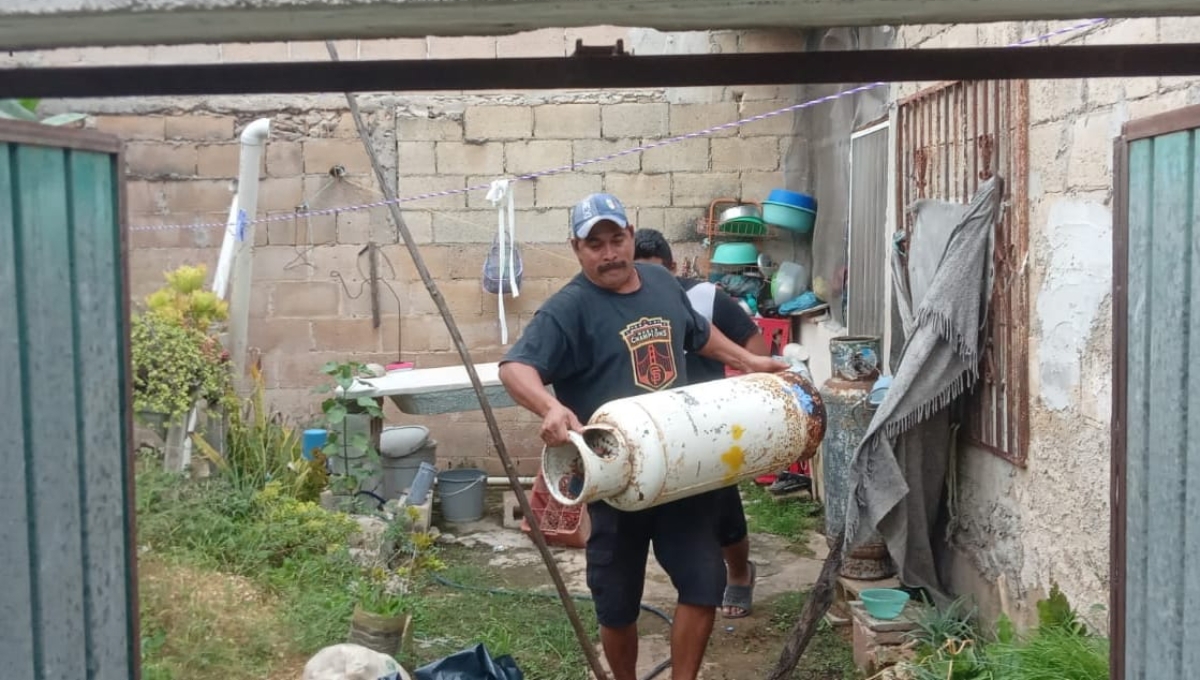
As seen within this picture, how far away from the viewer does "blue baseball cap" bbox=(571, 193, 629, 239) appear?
3824mm

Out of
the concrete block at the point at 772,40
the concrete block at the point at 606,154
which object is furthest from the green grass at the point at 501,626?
the concrete block at the point at 772,40

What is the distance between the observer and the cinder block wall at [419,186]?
320 inches

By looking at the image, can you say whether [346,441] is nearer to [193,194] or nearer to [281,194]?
[281,194]

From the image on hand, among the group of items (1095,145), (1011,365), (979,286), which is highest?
(1095,145)

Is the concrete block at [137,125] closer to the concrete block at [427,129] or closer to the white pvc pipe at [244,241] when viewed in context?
the white pvc pipe at [244,241]

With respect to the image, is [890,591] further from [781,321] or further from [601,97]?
[601,97]

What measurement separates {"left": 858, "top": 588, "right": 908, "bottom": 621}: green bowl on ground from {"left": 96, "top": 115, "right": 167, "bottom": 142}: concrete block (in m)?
5.99

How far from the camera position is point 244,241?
22.6 ft

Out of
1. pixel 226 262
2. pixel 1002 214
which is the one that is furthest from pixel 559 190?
pixel 1002 214

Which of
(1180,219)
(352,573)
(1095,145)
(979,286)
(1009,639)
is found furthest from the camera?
(352,573)

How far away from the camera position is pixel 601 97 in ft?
26.9

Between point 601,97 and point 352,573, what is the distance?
421 centimetres

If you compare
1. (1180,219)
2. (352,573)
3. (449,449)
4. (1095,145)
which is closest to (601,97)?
(449,449)

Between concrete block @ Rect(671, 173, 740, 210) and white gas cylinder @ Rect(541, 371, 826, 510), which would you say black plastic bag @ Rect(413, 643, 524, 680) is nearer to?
white gas cylinder @ Rect(541, 371, 826, 510)
